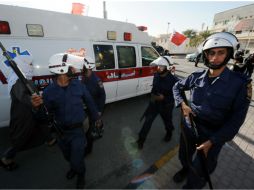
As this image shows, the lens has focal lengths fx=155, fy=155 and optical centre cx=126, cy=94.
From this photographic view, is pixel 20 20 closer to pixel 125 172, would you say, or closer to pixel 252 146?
pixel 125 172

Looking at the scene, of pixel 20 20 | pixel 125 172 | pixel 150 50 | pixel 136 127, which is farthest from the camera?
pixel 150 50

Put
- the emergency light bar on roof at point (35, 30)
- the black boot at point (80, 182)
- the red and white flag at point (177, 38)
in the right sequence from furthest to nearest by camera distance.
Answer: the red and white flag at point (177, 38) → the emergency light bar on roof at point (35, 30) → the black boot at point (80, 182)

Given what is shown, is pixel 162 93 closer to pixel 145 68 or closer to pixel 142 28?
pixel 145 68

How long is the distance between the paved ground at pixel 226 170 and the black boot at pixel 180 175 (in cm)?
6

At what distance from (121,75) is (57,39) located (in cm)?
189

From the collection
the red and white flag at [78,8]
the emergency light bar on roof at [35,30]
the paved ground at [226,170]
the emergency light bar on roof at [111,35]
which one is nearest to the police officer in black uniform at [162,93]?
the paved ground at [226,170]

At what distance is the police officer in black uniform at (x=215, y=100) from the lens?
161 centimetres

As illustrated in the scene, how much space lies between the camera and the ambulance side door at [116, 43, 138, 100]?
14.6 feet

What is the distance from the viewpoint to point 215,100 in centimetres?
172

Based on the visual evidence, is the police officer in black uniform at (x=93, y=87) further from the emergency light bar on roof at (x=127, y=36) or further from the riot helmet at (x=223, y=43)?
the emergency light bar on roof at (x=127, y=36)

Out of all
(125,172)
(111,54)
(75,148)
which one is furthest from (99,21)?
(125,172)

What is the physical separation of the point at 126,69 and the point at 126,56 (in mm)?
395

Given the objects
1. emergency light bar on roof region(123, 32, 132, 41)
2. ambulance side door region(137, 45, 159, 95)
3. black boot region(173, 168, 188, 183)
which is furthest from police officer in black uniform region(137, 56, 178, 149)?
ambulance side door region(137, 45, 159, 95)

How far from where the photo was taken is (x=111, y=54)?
4246 mm
